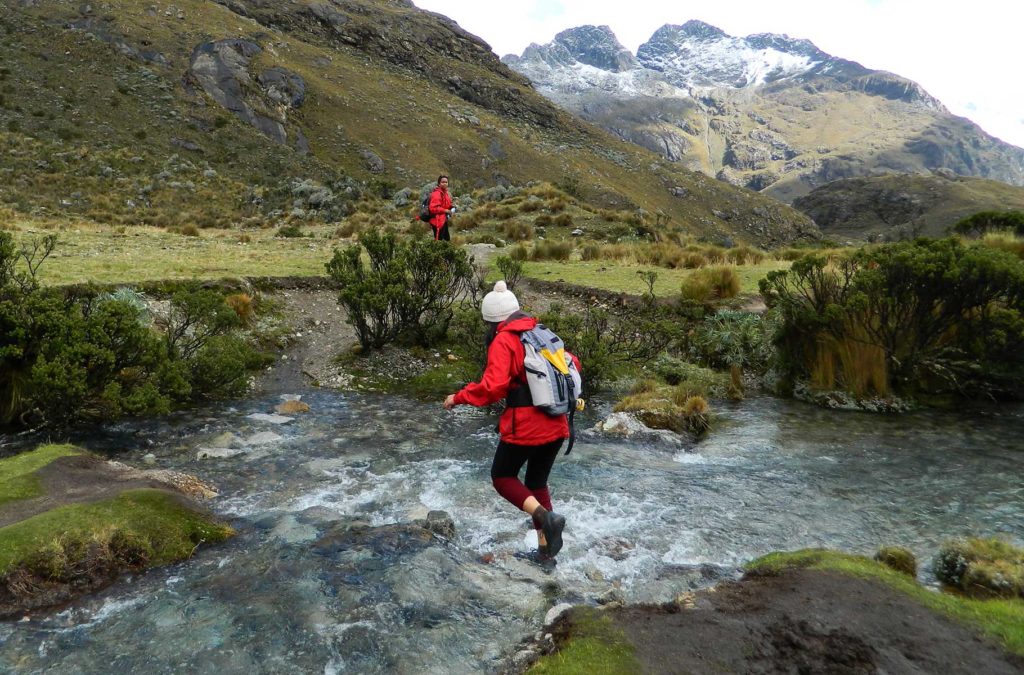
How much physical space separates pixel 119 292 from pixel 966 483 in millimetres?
12668

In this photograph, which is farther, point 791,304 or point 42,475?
point 791,304

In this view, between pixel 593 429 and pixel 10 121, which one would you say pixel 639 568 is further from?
pixel 10 121

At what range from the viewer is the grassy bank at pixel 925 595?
3.71 metres

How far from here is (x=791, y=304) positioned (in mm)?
10570

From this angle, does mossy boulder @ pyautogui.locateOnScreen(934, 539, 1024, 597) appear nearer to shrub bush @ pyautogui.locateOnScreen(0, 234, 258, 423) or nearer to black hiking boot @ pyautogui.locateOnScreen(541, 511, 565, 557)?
black hiking boot @ pyautogui.locateOnScreen(541, 511, 565, 557)

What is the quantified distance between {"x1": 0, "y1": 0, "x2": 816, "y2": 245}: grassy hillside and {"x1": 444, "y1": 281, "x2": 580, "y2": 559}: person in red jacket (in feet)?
88.9

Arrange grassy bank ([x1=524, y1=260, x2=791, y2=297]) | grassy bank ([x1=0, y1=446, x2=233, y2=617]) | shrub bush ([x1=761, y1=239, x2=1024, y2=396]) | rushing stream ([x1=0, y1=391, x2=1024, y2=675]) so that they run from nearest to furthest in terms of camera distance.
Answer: rushing stream ([x1=0, y1=391, x2=1024, y2=675]) → grassy bank ([x1=0, y1=446, x2=233, y2=617]) → shrub bush ([x1=761, y1=239, x2=1024, y2=396]) → grassy bank ([x1=524, y1=260, x2=791, y2=297])

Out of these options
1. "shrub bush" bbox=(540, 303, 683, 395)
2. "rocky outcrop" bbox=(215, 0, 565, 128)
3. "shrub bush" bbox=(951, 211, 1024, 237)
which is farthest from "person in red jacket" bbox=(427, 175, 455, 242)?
"rocky outcrop" bbox=(215, 0, 565, 128)

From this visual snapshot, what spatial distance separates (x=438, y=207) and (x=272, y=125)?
4293cm

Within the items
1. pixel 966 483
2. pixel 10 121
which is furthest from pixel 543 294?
pixel 10 121

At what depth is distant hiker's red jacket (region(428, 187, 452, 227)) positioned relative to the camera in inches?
648

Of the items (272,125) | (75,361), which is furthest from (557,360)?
(272,125)

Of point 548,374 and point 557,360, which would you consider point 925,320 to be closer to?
point 557,360

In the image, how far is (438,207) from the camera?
54.0ft
